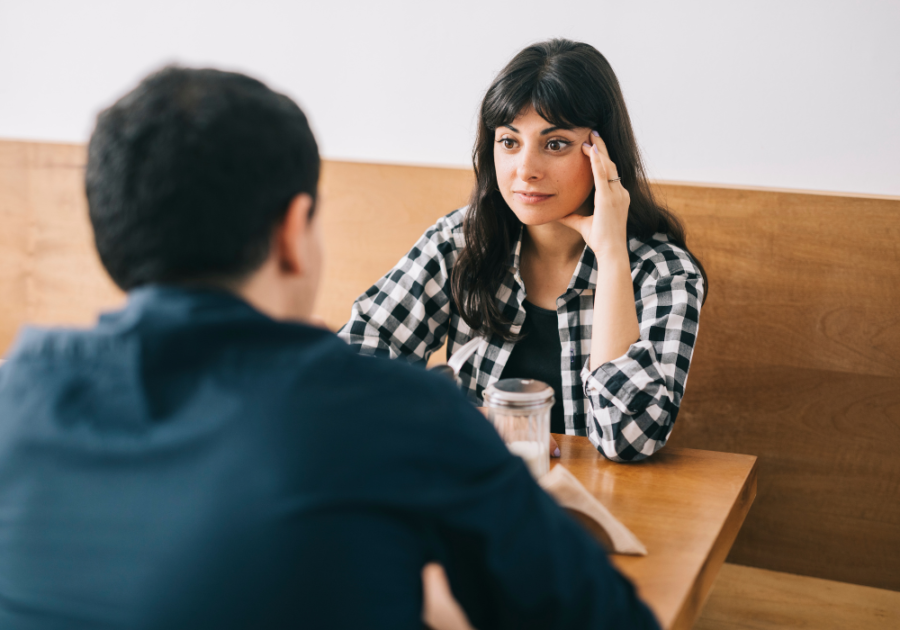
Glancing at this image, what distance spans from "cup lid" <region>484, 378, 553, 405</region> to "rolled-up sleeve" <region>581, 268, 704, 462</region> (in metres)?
0.18

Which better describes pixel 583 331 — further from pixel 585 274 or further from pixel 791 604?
pixel 791 604

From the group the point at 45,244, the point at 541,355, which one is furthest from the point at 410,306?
the point at 45,244

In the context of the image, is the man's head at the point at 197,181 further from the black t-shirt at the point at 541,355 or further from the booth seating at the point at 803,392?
the booth seating at the point at 803,392

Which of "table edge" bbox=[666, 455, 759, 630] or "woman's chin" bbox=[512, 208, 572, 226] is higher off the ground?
"woman's chin" bbox=[512, 208, 572, 226]

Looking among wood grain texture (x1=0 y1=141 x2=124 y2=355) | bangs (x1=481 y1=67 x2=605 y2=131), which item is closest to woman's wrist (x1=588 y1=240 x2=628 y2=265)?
bangs (x1=481 y1=67 x2=605 y2=131)

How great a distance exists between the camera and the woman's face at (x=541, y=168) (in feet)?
4.38

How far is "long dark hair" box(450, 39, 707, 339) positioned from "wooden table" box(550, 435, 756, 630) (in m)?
0.38

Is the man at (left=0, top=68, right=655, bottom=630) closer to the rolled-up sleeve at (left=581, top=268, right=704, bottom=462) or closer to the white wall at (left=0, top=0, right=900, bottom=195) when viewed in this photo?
the rolled-up sleeve at (left=581, top=268, right=704, bottom=462)

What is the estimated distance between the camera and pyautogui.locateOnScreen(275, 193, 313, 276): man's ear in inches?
21.9

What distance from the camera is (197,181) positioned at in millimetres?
505

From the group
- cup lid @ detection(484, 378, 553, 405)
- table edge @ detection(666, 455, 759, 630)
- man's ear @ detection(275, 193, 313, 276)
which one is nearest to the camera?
man's ear @ detection(275, 193, 313, 276)

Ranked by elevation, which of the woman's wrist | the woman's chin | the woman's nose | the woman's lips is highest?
the woman's nose

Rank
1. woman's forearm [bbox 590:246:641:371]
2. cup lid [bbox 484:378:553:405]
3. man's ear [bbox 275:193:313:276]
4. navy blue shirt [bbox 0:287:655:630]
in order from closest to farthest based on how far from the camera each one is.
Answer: navy blue shirt [bbox 0:287:655:630]
man's ear [bbox 275:193:313:276]
cup lid [bbox 484:378:553:405]
woman's forearm [bbox 590:246:641:371]

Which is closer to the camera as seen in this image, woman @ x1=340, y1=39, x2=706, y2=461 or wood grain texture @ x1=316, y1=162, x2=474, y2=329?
woman @ x1=340, y1=39, x2=706, y2=461
